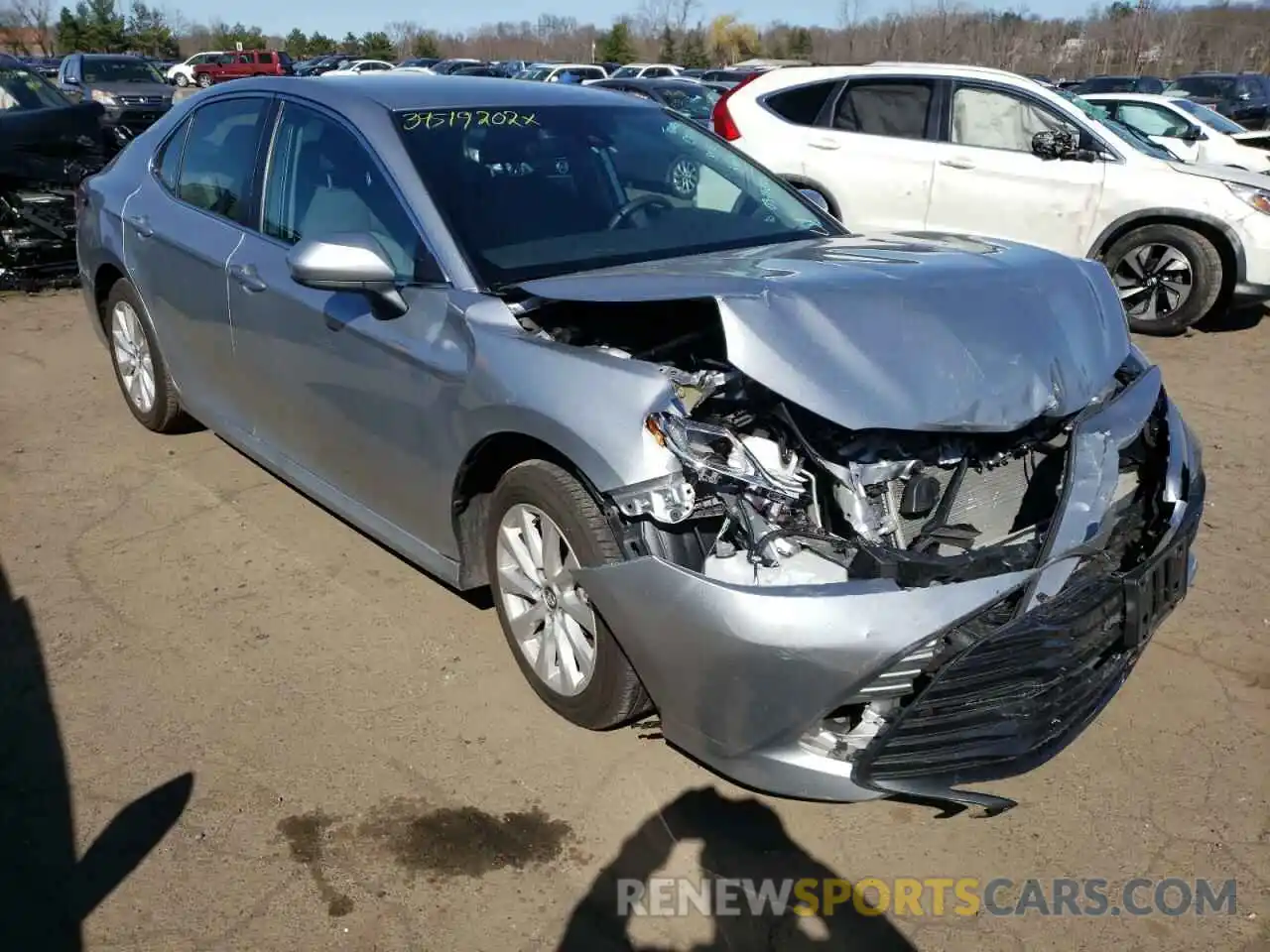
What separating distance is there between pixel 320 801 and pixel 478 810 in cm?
43

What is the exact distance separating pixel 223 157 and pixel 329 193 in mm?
952

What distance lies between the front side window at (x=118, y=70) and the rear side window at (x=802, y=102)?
1903 centimetres

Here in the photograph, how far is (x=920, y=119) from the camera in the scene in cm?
848

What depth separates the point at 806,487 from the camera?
9.00 feet

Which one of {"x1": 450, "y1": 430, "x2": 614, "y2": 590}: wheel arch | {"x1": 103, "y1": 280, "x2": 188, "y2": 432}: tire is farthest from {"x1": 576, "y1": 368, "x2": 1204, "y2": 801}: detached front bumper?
{"x1": 103, "y1": 280, "x2": 188, "y2": 432}: tire

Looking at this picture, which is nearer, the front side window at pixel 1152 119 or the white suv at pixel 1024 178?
the white suv at pixel 1024 178

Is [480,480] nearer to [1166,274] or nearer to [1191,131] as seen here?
[1166,274]

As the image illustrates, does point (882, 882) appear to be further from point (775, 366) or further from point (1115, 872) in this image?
point (775, 366)

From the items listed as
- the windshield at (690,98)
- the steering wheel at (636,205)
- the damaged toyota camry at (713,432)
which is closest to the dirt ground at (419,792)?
the damaged toyota camry at (713,432)

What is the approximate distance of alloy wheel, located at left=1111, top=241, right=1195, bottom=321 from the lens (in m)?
7.82

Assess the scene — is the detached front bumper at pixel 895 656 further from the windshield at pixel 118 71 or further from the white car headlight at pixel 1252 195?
the windshield at pixel 118 71

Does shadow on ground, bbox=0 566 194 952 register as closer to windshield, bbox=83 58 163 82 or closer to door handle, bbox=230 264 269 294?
door handle, bbox=230 264 269 294

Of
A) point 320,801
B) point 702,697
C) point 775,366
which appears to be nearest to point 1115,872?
point 702,697

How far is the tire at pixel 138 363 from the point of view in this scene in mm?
5074
